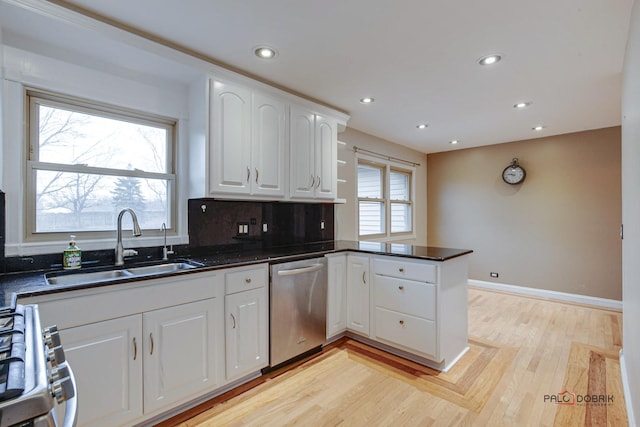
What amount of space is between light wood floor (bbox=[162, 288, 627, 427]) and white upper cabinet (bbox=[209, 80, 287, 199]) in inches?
59.4

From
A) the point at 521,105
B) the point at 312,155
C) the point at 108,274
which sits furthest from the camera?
the point at 521,105

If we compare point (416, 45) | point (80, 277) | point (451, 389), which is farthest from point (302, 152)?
point (451, 389)

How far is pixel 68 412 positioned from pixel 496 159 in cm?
554

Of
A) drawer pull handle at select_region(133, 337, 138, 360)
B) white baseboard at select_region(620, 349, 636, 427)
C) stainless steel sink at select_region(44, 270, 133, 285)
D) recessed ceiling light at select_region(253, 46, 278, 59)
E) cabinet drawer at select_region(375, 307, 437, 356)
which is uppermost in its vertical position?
recessed ceiling light at select_region(253, 46, 278, 59)

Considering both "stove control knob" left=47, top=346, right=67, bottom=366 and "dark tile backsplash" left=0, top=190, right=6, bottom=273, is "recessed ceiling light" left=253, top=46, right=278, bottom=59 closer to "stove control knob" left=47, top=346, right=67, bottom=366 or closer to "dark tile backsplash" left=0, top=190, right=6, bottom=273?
"dark tile backsplash" left=0, top=190, right=6, bottom=273

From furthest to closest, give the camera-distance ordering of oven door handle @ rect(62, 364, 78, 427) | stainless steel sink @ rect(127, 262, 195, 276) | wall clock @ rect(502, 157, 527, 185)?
wall clock @ rect(502, 157, 527, 185), stainless steel sink @ rect(127, 262, 195, 276), oven door handle @ rect(62, 364, 78, 427)

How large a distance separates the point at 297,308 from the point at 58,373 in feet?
6.22

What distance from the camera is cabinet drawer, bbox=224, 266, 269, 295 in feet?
6.75

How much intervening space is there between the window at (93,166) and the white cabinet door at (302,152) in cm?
103

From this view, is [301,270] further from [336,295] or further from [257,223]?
[257,223]

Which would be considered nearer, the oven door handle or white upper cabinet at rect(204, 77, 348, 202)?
the oven door handle

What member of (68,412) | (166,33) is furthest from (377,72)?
(68,412)

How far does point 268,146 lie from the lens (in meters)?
2.64

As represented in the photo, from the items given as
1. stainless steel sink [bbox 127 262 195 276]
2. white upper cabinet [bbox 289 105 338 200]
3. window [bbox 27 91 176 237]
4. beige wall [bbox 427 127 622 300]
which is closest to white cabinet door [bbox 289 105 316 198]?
white upper cabinet [bbox 289 105 338 200]
